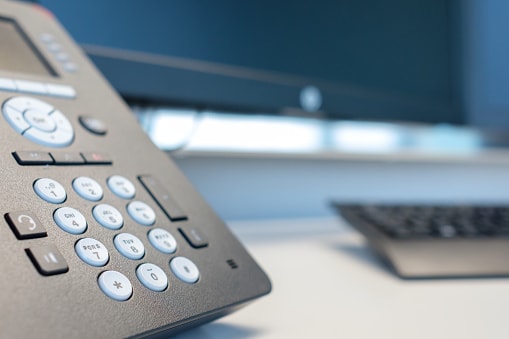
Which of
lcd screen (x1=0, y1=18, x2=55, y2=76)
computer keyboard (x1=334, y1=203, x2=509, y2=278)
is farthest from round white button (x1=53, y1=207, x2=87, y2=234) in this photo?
computer keyboard (x1=334, y1=203, x2=509, y2=278)

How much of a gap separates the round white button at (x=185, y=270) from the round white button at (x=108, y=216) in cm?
3

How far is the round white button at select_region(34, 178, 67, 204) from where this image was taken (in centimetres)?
20

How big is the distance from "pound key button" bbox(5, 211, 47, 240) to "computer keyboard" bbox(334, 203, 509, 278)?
26cm

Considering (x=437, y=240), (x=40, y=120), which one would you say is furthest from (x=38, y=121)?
(x=437, y=240)

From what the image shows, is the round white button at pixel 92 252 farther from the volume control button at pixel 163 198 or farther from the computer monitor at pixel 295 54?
the computer monitor at pixel 295 54

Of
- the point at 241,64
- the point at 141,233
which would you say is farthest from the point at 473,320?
the point at 241,64

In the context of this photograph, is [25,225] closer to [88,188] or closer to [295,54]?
[88,188]

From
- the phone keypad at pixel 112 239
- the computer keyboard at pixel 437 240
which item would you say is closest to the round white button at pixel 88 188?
the phone keypad at pixel 112 239

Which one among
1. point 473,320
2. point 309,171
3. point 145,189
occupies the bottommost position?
point 473,320

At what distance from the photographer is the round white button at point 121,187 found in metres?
0.23

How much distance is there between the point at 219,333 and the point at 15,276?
98 mm

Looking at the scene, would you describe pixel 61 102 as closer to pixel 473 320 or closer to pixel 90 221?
pixel 90 221

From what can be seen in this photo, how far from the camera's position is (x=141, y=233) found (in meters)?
0.22

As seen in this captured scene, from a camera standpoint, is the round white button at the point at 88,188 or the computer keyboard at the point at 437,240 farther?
the computer keyboard at the point at 437,240
